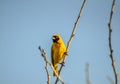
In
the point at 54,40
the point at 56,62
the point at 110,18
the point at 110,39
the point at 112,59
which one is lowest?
the point at 56,62

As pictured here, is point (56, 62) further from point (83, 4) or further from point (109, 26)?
point (109, 26)

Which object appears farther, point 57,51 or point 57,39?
point 57,39

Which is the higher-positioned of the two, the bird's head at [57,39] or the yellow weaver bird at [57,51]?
the bird's head at [57,39]

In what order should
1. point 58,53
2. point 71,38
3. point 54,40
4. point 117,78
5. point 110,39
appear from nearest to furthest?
point 117,78
point 110,39
point 71,38
point 58,53
point 54,40

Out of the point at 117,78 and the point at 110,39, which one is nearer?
the point at 117,78

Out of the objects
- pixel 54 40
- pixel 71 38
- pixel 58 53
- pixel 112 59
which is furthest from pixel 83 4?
pixel 54 40

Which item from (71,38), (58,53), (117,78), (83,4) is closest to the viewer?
(117,78)

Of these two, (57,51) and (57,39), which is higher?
(57,39)

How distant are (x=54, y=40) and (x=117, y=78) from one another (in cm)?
766

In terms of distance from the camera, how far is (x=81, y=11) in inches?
139

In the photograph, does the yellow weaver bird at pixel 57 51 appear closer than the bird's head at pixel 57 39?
Yes

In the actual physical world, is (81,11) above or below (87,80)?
above

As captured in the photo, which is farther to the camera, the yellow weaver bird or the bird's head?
the bird's head

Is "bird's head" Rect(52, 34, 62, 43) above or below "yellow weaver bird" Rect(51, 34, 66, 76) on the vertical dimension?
above
